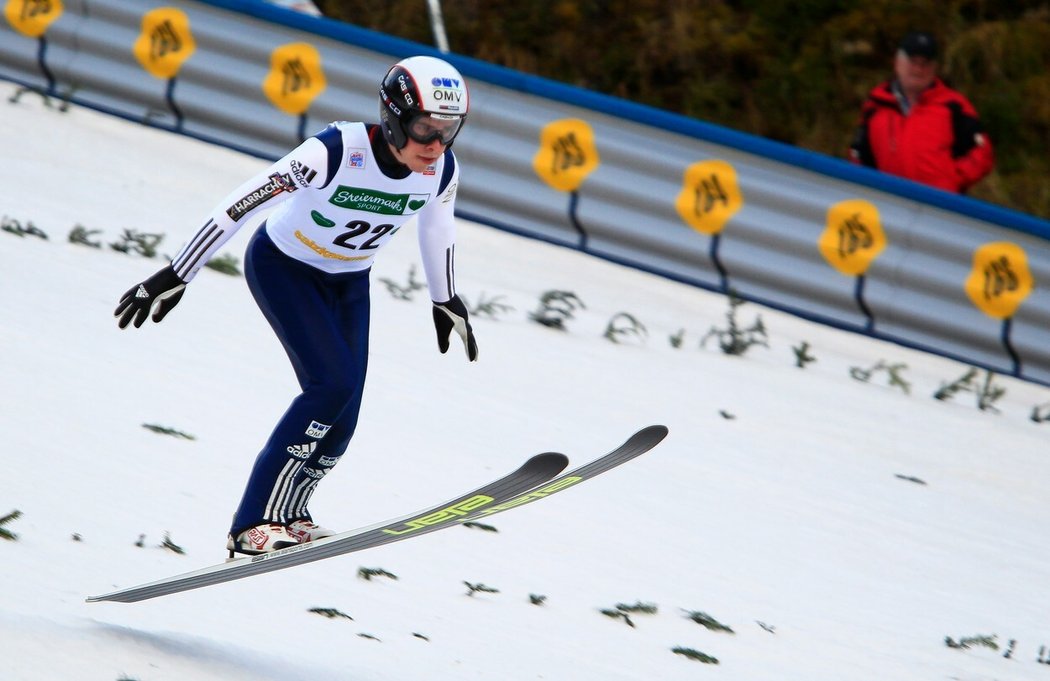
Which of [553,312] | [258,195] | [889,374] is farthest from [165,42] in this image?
[258,195]

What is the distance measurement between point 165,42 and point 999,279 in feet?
21.3

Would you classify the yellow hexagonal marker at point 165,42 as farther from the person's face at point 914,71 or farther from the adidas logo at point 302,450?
the adidas logo at point 302,450

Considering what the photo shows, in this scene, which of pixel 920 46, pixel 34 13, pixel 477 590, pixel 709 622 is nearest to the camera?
pixel 477 590

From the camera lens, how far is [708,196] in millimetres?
10078

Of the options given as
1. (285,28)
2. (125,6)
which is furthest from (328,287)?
(125,6)

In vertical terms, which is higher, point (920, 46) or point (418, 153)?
point (920, 46)

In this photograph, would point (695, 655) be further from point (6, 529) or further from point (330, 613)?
point (6, 529)

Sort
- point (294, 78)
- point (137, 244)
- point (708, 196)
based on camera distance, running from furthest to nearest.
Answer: point (294, 78), point (708, 196), point (137, 244)

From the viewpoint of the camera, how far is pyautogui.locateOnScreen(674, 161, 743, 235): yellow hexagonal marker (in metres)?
10.0

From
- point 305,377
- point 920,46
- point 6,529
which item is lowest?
point 6,529

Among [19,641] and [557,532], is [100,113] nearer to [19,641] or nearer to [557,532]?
[557,532]

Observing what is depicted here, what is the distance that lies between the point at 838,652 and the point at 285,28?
24.3 feet

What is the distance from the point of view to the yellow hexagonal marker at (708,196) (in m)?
10.0

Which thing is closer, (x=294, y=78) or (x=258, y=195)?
(x=258, y=195)
